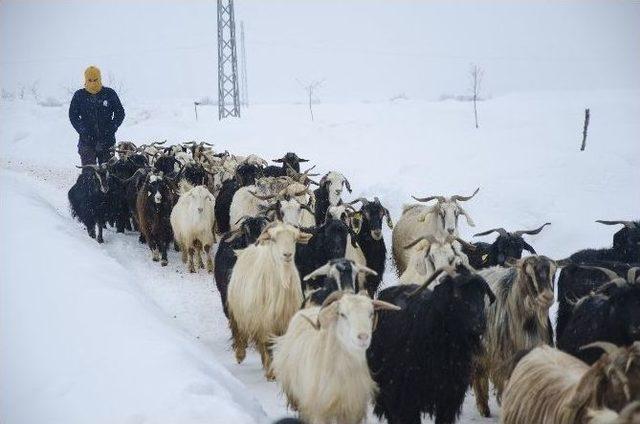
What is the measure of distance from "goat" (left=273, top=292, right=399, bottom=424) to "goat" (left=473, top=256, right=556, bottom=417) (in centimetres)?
130

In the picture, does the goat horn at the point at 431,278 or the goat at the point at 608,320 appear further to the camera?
the goat horn at the point at 431,278

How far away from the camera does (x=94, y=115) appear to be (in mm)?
13125

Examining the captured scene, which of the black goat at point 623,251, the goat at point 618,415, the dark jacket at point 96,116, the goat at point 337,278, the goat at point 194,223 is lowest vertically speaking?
the goat at point 194,223

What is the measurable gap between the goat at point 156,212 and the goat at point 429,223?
4135 millimetres

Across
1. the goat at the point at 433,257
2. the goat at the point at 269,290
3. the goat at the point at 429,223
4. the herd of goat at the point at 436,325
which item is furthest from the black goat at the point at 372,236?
the goat at the point at 433,257

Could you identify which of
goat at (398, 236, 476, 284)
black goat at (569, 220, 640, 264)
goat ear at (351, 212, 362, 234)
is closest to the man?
goat ear at (351, 212, 362, 234)

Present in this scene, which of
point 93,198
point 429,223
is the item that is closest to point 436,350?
point 429,223

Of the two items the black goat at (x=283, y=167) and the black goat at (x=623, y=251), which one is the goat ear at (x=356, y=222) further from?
the black goat at (x=283, y=167)

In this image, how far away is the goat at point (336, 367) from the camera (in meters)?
4.80

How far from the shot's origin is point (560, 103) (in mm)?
25062

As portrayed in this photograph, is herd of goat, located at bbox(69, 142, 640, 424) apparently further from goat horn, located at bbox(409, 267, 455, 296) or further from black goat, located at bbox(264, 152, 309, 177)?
black goat, located at bbox(264, 152, 309, 177)

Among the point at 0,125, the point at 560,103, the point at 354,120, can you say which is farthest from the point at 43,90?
the point at 560,103

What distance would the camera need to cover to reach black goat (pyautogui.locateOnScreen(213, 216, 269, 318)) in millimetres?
7999

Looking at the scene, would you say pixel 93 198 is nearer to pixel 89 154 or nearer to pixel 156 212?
pixel 156 212
